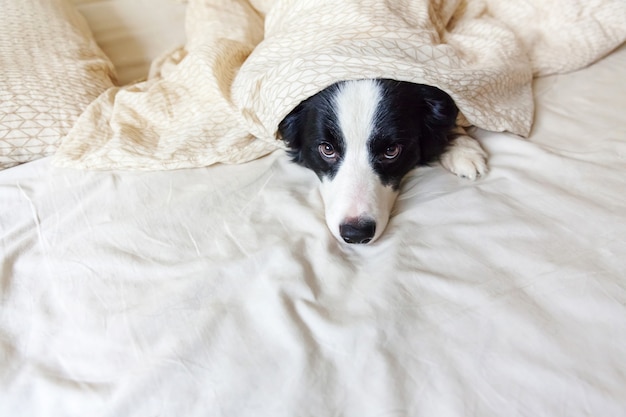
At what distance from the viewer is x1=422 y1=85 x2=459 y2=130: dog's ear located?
1.35 m

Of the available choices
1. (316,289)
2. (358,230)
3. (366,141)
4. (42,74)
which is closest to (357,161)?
(366,141)

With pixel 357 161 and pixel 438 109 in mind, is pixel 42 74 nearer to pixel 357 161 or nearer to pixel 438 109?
pixel 357 161

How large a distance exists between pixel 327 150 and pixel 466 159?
1.32ft

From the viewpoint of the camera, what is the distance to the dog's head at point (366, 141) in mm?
1208

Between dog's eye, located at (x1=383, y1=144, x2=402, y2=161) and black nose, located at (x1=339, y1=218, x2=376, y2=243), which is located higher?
dog's eye, located at (x1=383, y1=144, x2=402, y2=161)

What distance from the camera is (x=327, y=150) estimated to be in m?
1.34

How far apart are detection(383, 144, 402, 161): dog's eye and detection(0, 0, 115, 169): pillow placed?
3.37 ft

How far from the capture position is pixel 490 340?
91 centimetres

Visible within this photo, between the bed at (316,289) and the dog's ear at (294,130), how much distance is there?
60 mm

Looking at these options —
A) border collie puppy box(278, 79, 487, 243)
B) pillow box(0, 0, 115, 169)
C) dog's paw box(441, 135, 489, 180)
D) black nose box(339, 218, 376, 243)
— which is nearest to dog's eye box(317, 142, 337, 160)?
border collie puppy box(278, 79, 487, 243)

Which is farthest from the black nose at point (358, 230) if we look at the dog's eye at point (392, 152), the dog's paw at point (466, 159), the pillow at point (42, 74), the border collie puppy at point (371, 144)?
the pillow at point (42, 74)

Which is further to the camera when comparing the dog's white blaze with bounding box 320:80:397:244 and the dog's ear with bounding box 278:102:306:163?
the dog's ear with bounding box 278:102:306:163

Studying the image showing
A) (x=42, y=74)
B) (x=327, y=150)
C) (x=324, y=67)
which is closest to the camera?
(x=324, y=67)

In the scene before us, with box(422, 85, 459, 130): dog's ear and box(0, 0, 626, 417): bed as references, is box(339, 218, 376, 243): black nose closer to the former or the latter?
box(0, 0, 626, 417): bed
